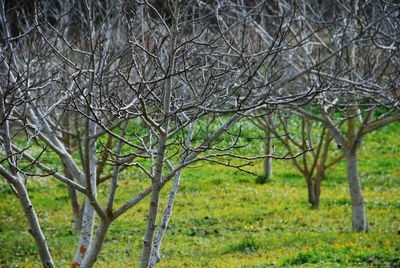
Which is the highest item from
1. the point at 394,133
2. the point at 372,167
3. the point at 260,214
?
the point at 394,133

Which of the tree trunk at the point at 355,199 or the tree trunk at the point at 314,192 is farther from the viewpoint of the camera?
the tree trunk at the point at 314,192

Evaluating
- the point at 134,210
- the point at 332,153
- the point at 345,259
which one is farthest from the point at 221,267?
the point at 332,153

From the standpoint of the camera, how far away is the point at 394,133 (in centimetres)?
2605

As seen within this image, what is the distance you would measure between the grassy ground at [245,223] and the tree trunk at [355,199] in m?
0.32

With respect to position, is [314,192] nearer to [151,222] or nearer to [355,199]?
[355,199]

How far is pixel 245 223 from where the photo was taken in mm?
15750

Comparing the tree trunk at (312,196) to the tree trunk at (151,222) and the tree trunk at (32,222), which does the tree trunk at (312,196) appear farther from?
the tree trunk at (151,222)

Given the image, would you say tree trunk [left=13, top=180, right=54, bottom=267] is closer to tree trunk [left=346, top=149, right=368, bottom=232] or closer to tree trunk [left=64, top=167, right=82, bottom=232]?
tree trunk [left=64, top=167, right=82, bottom=232]

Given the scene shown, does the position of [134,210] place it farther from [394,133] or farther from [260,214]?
[394,133]

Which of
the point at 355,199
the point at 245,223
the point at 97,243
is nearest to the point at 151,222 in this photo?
the point at 97,243

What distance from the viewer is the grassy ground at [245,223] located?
11.8 m

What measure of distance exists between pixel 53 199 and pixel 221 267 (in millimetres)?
9331

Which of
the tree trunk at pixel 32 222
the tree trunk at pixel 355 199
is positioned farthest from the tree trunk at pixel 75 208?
the tree trunk at pixel 32 222

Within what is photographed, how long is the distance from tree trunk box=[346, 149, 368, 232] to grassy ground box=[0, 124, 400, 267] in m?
0.32
